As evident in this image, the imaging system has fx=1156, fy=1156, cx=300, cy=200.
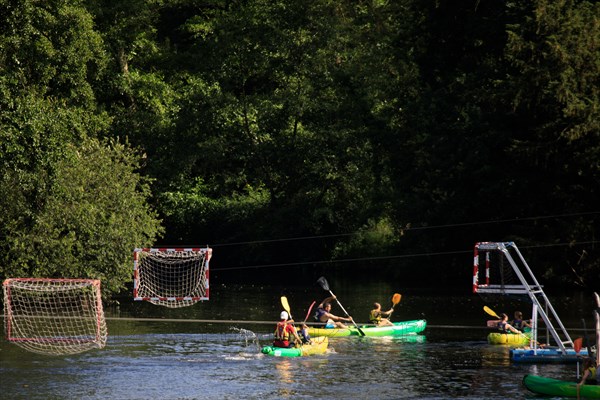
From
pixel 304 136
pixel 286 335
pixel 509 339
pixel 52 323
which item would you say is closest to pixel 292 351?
pixel 286 335

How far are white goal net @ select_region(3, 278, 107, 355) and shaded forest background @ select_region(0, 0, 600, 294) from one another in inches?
68.7

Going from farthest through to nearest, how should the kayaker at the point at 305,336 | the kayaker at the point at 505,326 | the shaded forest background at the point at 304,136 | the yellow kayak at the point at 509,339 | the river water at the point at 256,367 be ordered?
1. the shaded forest background at the point at 304,136
2. the kayaker at the point at 505,326
3. the yellow kayak at the point at 509,339
4. the kayaker at the point at 305,336
5. the river water at the point at 256,367

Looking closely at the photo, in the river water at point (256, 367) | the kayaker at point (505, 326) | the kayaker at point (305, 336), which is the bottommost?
the river water at point (256, 367)

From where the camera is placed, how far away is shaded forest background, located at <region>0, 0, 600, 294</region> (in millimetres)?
46062

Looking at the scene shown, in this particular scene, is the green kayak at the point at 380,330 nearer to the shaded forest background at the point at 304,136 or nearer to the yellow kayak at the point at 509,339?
the yellow kayak at the point at 509,339

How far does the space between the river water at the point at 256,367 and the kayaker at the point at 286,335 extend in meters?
0.51

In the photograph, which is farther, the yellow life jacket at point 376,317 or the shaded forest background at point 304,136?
the shaded forest background at point 304,136

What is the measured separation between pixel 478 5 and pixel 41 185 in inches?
1202

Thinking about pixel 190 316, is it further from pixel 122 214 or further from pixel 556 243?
pixel 556 243

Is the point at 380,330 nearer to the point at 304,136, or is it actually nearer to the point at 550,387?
the point at 550,387

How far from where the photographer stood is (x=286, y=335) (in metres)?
35.1

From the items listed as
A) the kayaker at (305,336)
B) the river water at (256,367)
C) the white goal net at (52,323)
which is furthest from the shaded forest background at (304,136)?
the kayaker at (305,336)

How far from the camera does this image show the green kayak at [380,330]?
40562 mm

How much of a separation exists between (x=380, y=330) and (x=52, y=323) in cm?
1210
